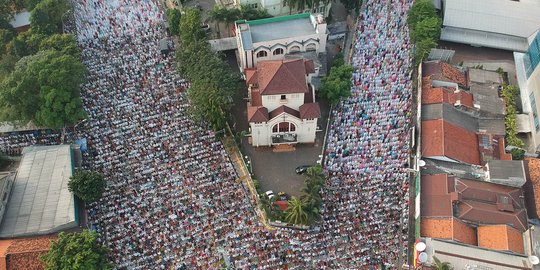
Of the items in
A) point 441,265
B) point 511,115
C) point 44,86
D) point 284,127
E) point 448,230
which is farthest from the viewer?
point 511,115

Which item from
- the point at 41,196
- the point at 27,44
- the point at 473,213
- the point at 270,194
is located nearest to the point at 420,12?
the point at 473,213

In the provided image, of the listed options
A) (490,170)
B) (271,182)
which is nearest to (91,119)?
(271,182)

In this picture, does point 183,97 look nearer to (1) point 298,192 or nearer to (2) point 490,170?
(1) point 298,192

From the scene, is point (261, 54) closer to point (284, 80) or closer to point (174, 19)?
point (284, 80)

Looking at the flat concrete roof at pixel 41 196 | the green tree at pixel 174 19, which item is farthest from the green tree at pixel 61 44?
the flat concrete roof at pixel 41 196

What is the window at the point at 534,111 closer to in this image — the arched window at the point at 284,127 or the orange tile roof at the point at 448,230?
the orange tile roof at the point at 448,230

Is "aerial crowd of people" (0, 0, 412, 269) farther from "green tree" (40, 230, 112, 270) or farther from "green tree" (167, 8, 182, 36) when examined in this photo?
"green tree" (40, 230, 112, 270)
